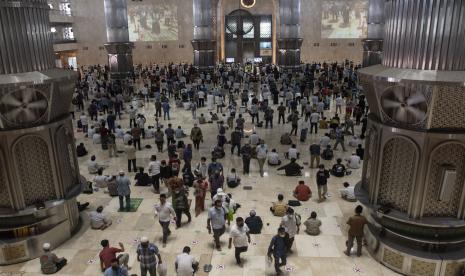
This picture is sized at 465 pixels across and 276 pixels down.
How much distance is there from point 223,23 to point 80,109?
2522 cm

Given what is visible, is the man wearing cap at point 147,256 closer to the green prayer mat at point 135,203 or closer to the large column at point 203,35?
the green prayer mat at point 135,203

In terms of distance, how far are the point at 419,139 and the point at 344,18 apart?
34925 mm

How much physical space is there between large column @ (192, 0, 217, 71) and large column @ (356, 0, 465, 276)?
81.2 feet

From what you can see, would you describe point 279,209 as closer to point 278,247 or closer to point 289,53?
point 278,247

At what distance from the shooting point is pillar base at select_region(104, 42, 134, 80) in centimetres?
2791

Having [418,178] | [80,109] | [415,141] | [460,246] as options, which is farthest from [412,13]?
[80,109]

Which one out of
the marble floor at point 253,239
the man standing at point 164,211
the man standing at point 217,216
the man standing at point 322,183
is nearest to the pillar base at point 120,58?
the marble floor at point 253,239

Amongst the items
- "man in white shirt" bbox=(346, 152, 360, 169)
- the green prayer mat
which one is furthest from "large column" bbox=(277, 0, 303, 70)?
the green prayer mat

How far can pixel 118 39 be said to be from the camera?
2767 centimetres

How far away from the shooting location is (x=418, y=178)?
697 cm

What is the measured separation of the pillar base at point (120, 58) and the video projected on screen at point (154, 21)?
11950mm

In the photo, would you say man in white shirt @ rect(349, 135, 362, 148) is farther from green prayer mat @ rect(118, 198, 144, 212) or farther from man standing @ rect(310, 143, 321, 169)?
green prayer mat @ rect(118, 198, 144, 212)

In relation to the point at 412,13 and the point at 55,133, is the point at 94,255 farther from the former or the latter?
the point at 412,13

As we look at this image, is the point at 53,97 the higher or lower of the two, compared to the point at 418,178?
higher
